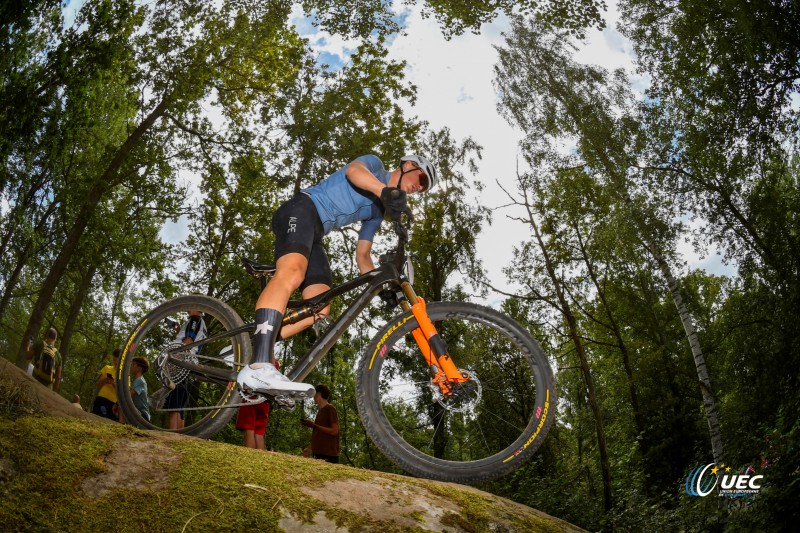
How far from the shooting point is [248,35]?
57.4ft

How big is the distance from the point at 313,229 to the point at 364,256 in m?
0.53

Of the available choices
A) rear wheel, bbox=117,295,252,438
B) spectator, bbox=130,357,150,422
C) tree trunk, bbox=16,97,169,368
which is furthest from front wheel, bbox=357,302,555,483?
tree trunk, bbox=16,97,169,368

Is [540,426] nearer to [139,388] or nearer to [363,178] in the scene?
[363,178]

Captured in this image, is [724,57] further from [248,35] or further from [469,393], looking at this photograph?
[469,393]

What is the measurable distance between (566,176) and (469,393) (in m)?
21.0

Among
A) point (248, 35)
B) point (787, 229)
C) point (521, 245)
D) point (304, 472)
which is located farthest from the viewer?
point (521, 245)

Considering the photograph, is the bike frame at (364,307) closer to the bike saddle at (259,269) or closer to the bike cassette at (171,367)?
the bike saddle at (259,269)

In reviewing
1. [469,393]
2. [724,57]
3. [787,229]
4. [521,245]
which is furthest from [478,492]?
[521,245]

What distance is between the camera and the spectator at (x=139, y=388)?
5.10m

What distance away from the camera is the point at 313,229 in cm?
435

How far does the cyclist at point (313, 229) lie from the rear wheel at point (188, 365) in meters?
0.54

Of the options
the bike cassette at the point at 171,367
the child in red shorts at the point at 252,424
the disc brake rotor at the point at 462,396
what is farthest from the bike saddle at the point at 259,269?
the child in red shorts at the point at 252,424

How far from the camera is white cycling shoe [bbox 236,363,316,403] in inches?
Result: 145

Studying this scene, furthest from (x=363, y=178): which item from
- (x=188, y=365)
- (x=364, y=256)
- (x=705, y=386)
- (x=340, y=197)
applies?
(x=705, y=386)
